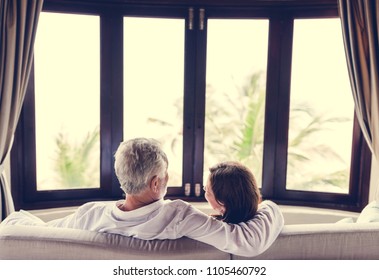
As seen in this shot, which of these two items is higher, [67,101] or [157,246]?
[67,101]

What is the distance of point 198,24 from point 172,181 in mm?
1214

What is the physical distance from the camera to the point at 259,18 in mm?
2725

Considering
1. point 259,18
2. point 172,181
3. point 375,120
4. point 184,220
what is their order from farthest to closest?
point 172,181
point 259,18
point 375,120
point 184,220

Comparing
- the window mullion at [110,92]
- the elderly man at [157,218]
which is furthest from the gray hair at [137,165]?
the window mullion at [110,92]

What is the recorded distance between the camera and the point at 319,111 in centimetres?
277

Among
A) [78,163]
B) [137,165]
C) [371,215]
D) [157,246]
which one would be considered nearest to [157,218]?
[157,246]

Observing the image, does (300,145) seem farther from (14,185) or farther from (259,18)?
(14,185)

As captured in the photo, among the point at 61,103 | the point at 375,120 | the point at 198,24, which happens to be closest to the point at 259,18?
the point at 198,24

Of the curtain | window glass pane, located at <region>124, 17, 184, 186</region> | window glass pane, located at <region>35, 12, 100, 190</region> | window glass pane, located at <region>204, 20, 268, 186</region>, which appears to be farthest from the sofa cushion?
the curtain

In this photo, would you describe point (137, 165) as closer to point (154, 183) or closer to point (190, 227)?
point (154, 183)

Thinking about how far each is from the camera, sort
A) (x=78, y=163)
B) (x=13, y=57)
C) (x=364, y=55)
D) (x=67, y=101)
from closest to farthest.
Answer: (x=13, y=57) < (x=364, y=55) < (x=67, y=101) < (x=78, y=163)

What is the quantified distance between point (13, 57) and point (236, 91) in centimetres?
156

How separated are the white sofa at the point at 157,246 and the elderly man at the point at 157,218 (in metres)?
0.03

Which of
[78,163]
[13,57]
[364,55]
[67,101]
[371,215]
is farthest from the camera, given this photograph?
[78,163]
